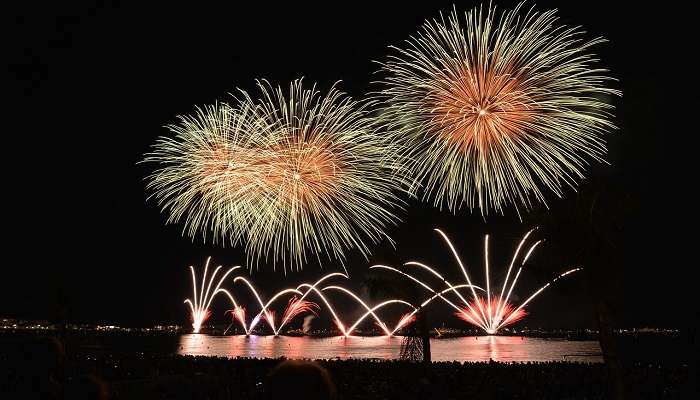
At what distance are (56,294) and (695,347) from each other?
2250 inches

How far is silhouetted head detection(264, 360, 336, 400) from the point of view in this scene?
338cm

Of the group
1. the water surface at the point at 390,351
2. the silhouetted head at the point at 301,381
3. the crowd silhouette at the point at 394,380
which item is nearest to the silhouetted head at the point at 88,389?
the crowd silhouette at the point at 394,380

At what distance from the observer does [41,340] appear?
5676 mm

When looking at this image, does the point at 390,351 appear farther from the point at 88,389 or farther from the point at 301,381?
the point at 301,381

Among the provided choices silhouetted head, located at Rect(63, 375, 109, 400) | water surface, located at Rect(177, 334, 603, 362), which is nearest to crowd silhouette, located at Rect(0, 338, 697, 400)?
silhouetted head, located at Rect(63, 375, 109, 400)

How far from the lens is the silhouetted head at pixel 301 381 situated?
338 centimetres

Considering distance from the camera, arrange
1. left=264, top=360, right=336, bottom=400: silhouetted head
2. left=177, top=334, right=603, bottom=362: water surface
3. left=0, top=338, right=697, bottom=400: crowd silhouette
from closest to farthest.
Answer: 1. left=264, top=360, right=336, bottom=400: silhouetted head
2. left=0, top=338, right=697, bottom=400: crowd silhouette
3. left=177, top=334, right=603, bottom=362: water surface

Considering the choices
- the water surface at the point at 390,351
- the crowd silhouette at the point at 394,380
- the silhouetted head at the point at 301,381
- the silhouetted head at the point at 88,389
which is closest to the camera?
the silhouetted head at the point at 301,381

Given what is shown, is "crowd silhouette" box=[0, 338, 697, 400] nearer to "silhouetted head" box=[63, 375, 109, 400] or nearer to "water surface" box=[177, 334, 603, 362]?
"silhouetted head" box=[63, 375, 109, 400]

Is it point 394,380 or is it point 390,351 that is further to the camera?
point 390,351

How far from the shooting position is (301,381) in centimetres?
338

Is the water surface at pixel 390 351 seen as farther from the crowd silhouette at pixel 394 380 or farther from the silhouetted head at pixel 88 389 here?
the silhouetted head at pixel 88 389

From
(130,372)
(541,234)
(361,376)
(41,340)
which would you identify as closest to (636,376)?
(541,234)

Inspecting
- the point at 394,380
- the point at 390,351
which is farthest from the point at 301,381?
the point at 390,351
